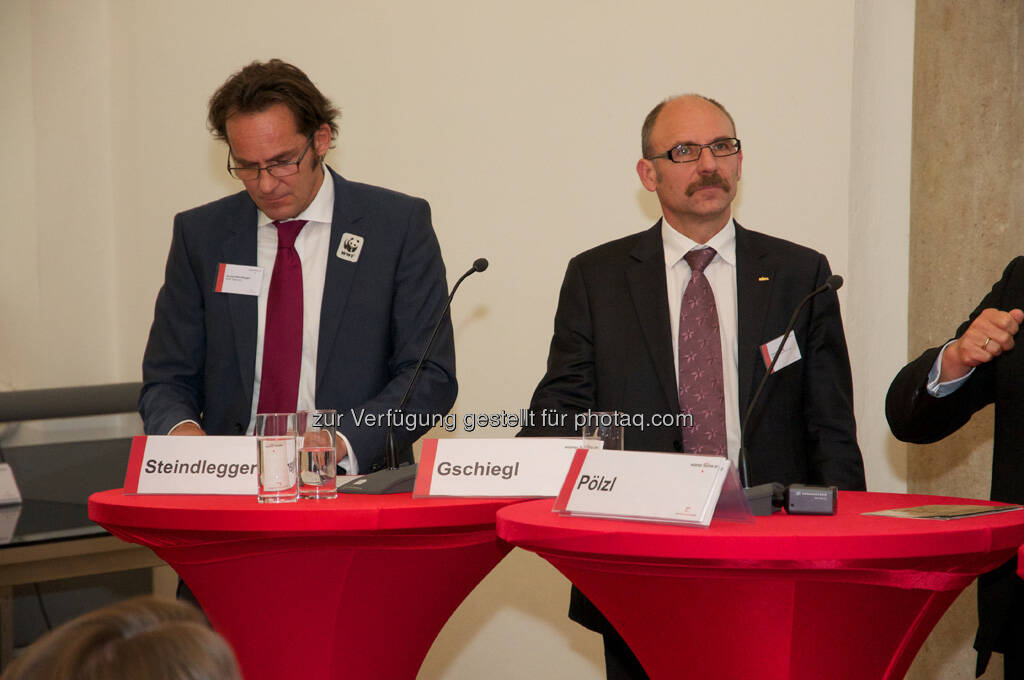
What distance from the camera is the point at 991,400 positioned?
2453mm

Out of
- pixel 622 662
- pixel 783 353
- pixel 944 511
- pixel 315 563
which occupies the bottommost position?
pixel 622 662

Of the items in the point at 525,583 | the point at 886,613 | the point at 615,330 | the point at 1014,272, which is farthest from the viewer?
the point at 525,583

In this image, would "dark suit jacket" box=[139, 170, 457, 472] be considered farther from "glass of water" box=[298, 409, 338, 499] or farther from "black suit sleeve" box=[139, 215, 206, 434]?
"glass of water" box=[298, 409, 338, 499]

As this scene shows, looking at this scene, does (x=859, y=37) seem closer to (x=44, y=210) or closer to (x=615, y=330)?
(x=615, y=330)

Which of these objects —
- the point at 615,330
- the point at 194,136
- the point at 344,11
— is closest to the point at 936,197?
the point at 615,330

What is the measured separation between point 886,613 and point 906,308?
2.06 meters

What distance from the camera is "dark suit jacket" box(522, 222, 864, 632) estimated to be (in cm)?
260

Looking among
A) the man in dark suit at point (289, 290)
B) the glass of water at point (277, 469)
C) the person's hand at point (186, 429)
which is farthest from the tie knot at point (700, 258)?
the person's hand at point (186, 429)

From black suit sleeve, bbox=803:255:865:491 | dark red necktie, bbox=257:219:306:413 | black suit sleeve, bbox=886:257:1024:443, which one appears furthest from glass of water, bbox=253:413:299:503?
black suit sleeve, bbox=886:257:1024:443

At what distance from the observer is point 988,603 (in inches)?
83.6

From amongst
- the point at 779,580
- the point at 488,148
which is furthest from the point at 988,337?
the point at 488,148

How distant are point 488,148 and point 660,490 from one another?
9.01 ft

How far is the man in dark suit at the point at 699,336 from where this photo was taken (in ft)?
8.54

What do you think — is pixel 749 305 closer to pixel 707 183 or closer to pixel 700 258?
pixel 700 258
